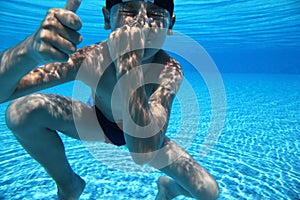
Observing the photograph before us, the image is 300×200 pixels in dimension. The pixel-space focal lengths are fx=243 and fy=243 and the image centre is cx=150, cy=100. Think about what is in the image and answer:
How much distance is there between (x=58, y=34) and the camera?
1257 mm

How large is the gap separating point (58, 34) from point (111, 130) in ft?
5.60

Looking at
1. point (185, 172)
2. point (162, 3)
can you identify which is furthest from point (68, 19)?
point (185, 172)

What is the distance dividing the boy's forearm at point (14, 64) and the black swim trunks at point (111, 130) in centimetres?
112

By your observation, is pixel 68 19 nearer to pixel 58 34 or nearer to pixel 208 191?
pixel 58 34

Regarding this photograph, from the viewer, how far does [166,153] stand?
2711mm

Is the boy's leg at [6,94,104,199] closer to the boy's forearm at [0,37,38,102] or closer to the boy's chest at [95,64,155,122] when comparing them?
the boy's chest at [95,64,155,122]

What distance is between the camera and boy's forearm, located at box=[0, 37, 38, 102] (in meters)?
1.56

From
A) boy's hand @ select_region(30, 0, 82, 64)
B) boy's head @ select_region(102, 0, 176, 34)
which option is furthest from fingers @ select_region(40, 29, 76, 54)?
boy's head @ select_region(102, 0, 176, 34)

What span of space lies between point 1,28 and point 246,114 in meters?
28.0

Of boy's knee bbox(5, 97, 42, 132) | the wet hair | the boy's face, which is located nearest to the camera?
the boy's face

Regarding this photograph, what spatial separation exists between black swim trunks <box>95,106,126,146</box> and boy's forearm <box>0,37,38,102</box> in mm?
1124

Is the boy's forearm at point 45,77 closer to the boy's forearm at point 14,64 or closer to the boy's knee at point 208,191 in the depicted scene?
the boy's forearm at point 14,64

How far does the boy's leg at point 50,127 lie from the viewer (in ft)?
7.80

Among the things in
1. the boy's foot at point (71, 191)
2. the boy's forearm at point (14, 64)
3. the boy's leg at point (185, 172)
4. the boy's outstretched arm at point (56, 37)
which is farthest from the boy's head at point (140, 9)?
the boy's foot at point (71, 191)
